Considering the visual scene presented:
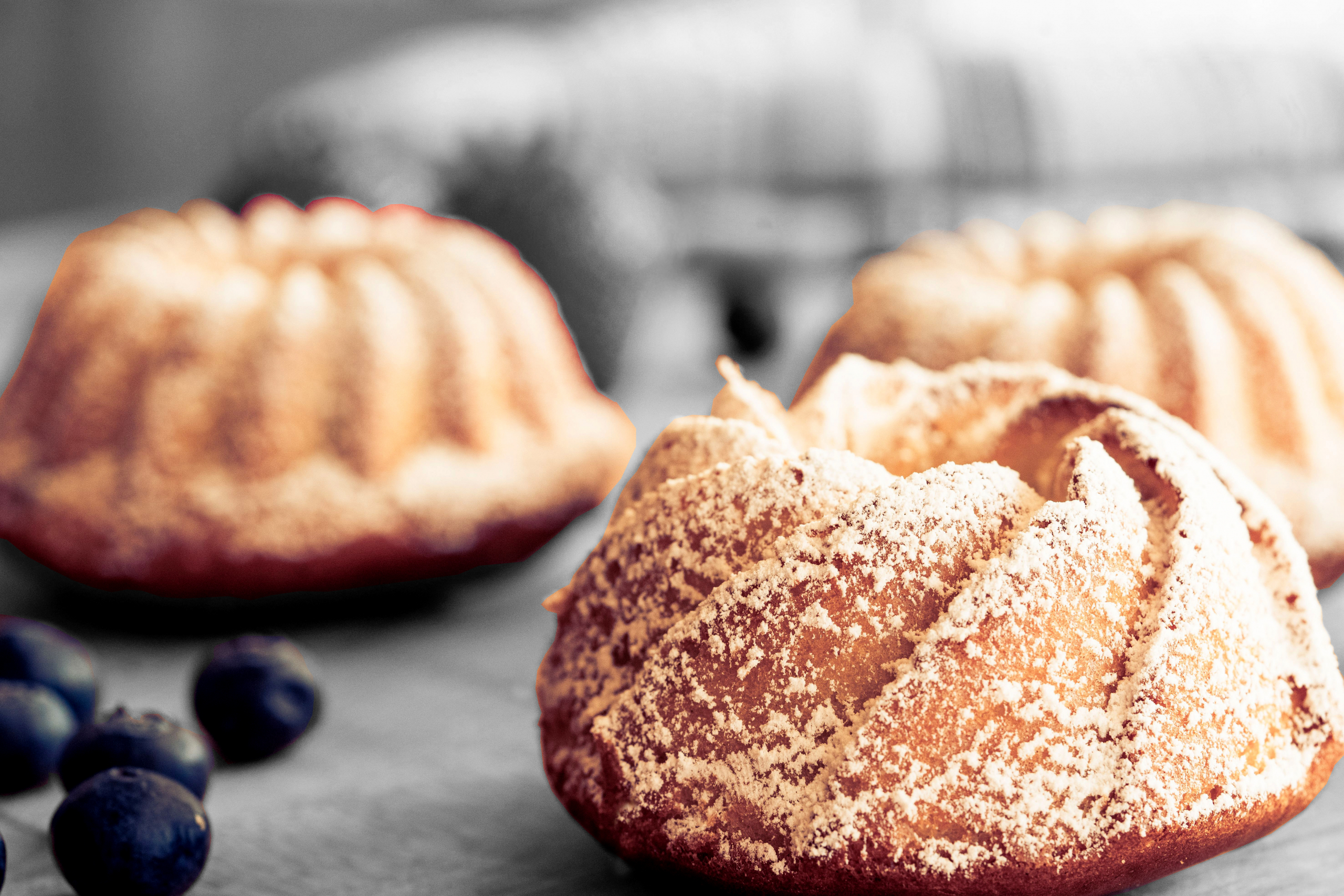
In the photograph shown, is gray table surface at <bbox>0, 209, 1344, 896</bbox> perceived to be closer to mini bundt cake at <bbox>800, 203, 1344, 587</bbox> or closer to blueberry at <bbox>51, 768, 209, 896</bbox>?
blueberry at <bbox>51, 768, 209, 896</bbox>

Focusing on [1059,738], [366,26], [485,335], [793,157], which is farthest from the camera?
[366,26]

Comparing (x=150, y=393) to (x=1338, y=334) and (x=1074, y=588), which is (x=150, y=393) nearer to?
(x=1074, y=588)

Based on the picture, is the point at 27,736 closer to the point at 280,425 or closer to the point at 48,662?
the point at 48,662

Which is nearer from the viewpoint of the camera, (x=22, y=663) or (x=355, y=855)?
(x=355, y=855)

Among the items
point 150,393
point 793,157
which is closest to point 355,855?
point 150,393

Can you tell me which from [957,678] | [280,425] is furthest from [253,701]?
[957,678]

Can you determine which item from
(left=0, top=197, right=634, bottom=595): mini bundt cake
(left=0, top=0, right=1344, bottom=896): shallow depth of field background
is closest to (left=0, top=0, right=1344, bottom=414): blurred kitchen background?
(left=0, top=0, right=1344, bottom=896): shallow depth of field background
